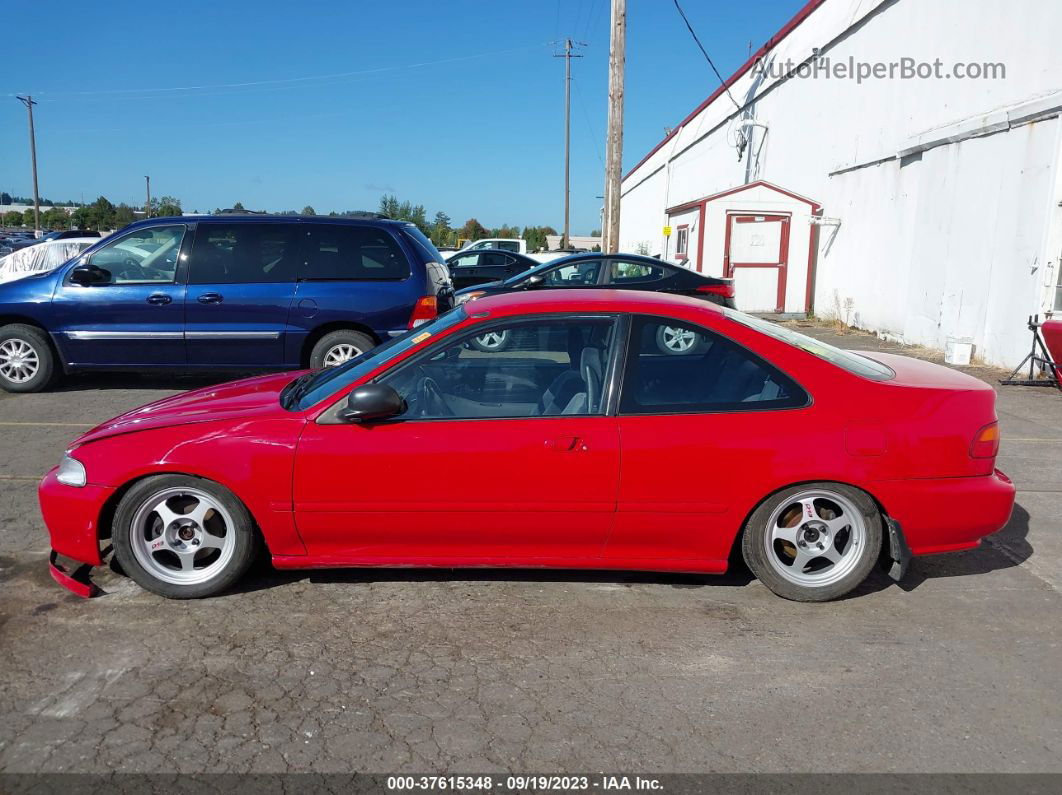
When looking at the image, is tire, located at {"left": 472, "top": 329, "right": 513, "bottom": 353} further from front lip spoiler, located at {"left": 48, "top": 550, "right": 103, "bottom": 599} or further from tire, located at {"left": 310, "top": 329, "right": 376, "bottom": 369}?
tire, located at {"left": 310, "top": 329, "right": 376, "bottom": 369}

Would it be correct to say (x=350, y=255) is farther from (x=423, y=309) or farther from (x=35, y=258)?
(x=35, y=258)

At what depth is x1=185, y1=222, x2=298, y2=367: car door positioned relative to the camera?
856 centimetres

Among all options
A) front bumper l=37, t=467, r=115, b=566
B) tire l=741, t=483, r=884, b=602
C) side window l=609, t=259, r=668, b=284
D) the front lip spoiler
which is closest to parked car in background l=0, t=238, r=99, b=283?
side window l=609, t=259, r=668, b=284

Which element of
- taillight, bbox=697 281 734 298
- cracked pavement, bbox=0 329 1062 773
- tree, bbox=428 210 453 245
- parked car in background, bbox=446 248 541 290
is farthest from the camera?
tree, bbox=428 210 453 245

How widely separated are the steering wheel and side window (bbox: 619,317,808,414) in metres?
0.82

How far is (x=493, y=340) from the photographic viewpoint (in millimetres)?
4074

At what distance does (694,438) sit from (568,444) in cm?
57

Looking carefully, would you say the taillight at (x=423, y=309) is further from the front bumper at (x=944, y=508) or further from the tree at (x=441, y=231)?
the tree at (x=441, y=231)

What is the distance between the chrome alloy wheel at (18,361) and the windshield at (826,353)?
762cm

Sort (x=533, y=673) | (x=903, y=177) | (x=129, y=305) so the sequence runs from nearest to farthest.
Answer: (x=533, y=673) → (x=129, y=305) → (x=903, y=177)

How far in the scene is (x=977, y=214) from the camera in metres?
11.8

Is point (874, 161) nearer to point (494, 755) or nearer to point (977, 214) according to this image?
point (977, 214)

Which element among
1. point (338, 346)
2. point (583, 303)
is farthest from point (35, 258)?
point (583, 303)

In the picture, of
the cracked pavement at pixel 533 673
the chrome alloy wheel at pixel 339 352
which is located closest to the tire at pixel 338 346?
the chrome alloy wheel at pixel 339 352
